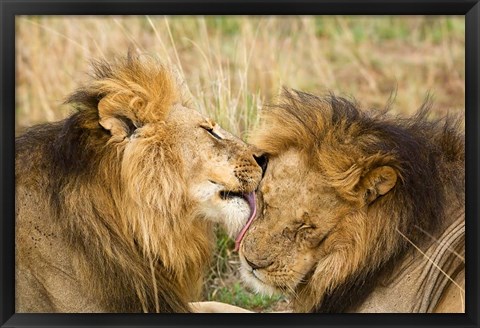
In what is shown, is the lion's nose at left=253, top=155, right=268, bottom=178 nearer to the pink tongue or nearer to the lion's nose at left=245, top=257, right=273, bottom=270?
the pink tongue

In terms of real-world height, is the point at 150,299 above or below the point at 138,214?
below

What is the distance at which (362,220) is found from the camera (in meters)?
4.26

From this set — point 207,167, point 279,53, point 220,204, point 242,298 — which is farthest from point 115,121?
point 279,53

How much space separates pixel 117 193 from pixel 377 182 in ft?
3.35

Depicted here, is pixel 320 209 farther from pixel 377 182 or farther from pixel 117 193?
pixel 117 193

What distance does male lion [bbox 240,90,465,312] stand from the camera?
Answer: 424 cm

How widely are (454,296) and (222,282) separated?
5.35 ft

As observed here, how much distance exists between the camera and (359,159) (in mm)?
4246

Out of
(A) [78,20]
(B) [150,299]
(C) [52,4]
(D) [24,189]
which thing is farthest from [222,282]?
(A) [78,20]

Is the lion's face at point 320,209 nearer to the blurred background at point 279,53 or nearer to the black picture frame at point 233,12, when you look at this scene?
the black picture frame at point 233,12

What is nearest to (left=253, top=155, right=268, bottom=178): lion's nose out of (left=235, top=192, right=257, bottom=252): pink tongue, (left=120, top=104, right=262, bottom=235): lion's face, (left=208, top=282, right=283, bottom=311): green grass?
(left=120, top=104, right=262, bottom=235): lion's face

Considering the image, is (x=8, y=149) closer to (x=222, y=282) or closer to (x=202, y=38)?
(x=222, y=282)

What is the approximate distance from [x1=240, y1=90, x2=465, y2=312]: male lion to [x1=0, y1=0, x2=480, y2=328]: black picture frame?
0.08m

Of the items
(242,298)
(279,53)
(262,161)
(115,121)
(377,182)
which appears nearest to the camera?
(377,182)
